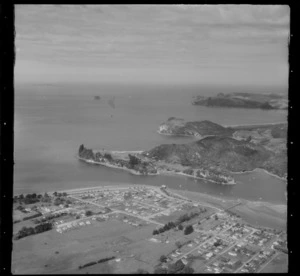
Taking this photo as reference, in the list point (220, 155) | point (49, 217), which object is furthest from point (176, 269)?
point (220, 155)

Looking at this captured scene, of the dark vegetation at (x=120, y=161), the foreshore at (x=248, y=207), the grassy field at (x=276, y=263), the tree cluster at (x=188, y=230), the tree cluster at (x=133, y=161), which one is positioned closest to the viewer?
the grassy field at (x=276, y=263)

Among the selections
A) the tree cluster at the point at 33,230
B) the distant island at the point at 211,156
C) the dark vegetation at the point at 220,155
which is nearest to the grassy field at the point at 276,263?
the tree cluster at the point at 33,230

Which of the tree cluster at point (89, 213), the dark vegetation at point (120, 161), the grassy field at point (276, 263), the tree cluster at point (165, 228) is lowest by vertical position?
the tree cluster at point (165, 228)

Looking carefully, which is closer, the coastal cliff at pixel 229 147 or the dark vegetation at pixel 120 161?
the dark vegetation at pixel 120 161

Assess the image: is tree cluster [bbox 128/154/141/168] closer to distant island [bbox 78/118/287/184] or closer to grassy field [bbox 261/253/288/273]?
distant island [bbox 78/118/287/184]

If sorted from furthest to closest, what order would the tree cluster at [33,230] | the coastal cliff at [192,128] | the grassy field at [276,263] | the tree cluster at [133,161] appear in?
the coastal cliff at [192,128], the tree cluster at [133,161], the tree cluster at [33,230], the grassy field at [276,263]

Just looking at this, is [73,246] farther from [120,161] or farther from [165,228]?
[120,161]

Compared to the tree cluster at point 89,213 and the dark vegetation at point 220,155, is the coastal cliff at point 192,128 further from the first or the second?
the tree cluster at point 89,213

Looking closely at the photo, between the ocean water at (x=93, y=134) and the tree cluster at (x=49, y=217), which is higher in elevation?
the ocean water at (x=93, y=134)
